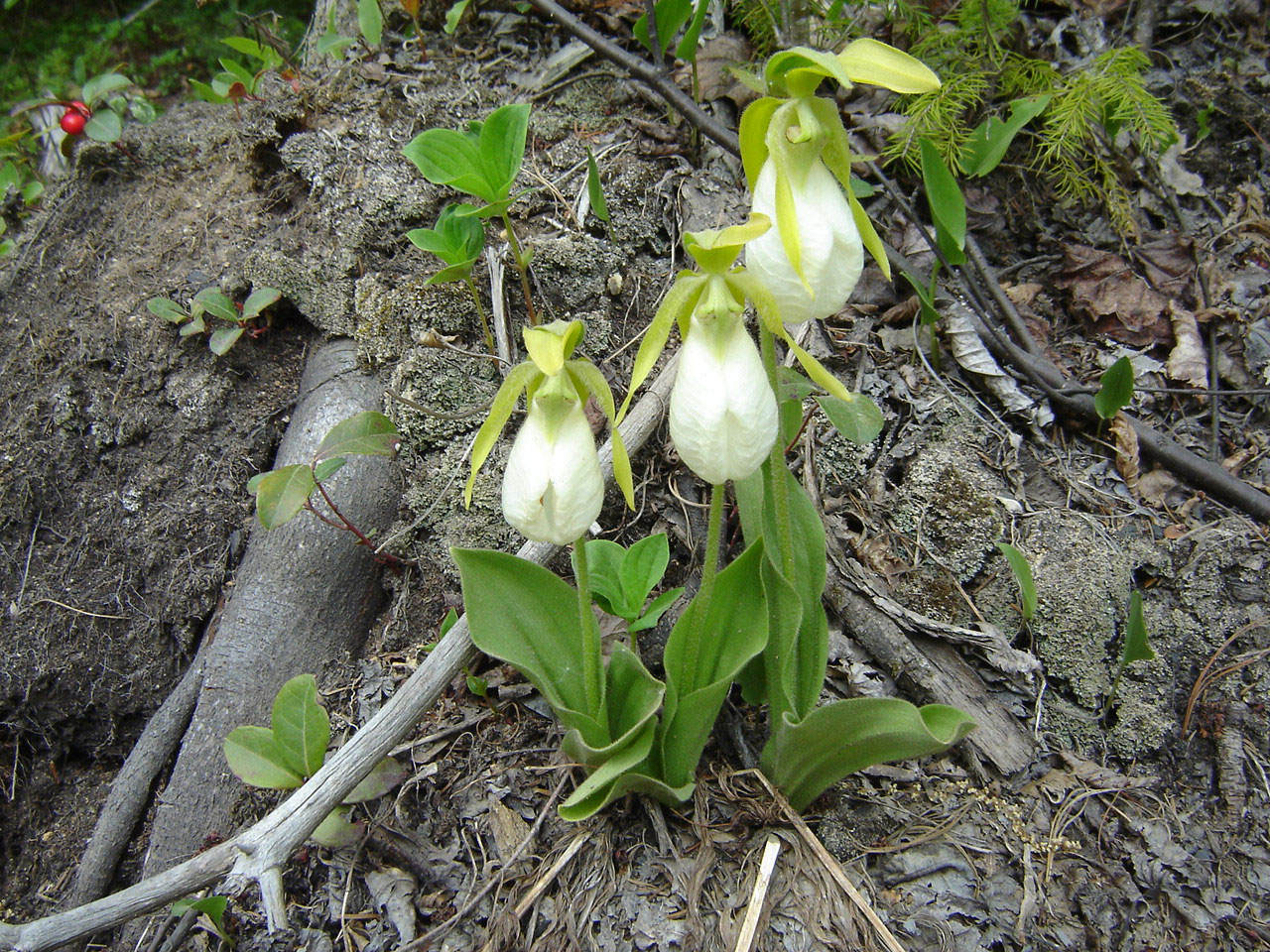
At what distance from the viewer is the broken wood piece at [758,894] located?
4.12 feet

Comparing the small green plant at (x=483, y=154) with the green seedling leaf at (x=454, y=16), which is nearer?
the small green plant at (x=483, y=154)

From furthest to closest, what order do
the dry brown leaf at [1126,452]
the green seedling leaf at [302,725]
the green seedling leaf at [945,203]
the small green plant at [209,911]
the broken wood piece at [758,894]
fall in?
the dry brown leaf at [1126,452] → the green seedling leaf at [945,203] → the green seedling leaf at [302,725] → the small green plant at [209,911] → the broken wood piece at [758,894]

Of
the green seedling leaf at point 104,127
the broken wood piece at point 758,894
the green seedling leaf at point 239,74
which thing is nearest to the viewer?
the broken wood piece at point 758,894

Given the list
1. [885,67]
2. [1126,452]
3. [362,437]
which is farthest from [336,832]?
[1126,452]

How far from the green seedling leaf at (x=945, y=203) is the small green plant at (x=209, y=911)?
6.85 ft

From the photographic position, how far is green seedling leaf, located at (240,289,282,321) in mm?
2096

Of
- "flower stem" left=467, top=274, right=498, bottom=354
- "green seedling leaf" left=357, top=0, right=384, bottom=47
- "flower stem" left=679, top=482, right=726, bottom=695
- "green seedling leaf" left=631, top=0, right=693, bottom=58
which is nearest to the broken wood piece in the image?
"flower stem" left=679, top=482, right=726, bottom=695

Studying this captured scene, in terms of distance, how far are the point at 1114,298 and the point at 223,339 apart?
259 centimetres

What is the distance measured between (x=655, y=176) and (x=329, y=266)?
1.02 meters

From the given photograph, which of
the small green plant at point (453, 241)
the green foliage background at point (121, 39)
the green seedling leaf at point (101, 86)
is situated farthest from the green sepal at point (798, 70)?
the green foliage background at point (121, 39)

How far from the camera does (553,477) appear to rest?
1.06 meters

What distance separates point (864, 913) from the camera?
4.21 feet

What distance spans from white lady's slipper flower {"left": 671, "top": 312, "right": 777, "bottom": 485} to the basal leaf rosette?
111mm

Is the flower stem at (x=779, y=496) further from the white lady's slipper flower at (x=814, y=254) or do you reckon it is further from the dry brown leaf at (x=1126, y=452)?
the dry brown leaf at (x=1126, y=452)
